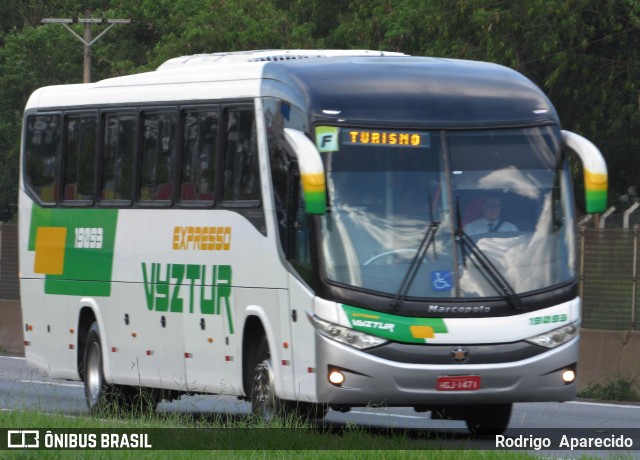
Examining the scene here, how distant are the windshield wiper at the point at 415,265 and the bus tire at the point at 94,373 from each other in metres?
5.61

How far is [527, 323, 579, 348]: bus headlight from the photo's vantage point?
13781mm

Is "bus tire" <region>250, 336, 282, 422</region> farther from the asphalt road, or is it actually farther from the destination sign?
the destination sign

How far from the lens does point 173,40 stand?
5209 centimetres

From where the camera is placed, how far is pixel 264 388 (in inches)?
586

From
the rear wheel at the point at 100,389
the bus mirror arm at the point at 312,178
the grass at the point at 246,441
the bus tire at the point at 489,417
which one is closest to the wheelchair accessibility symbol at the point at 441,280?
the bus mirror arm at the point at 312,178

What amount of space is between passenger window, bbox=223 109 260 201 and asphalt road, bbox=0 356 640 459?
228cm

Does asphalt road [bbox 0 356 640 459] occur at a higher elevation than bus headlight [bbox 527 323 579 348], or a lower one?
lower

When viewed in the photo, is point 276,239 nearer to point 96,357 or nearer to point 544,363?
point 544,363

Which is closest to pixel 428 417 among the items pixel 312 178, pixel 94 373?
pixel 94 373

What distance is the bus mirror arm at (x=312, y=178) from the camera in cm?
1347

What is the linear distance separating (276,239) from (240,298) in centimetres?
100

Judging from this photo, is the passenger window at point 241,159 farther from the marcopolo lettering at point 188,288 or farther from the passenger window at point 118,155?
the passenger window at point 118,155

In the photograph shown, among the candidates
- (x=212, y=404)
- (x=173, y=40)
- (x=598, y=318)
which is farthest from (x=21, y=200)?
(x=173, y=40)

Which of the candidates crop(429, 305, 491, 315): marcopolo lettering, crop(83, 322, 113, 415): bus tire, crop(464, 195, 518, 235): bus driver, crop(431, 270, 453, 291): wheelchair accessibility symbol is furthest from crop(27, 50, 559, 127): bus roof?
crop(83, 322, 113, 415): bus tire
